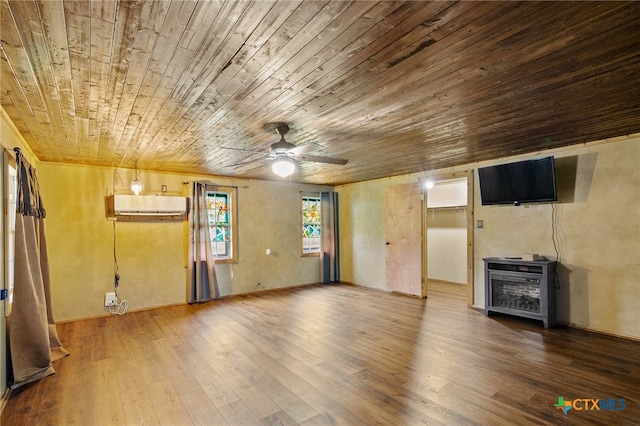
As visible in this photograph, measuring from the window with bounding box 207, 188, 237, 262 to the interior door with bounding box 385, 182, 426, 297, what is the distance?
3.15 meters

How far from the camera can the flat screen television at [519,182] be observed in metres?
4.14

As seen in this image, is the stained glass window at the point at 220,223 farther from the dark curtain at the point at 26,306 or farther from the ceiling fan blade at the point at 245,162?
the dark curtain at the point at 26,306

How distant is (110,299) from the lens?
16.6ft

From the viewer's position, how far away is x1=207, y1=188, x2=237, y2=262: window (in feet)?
20.3

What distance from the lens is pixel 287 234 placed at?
7031mm

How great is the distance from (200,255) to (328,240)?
2.93 meters

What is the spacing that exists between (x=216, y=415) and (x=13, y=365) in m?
2.00

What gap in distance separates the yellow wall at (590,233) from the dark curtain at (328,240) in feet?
10.8

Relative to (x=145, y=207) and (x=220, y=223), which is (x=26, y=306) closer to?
(x=145, y=207)

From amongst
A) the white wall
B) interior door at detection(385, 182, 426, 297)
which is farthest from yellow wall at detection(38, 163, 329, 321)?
the white wall

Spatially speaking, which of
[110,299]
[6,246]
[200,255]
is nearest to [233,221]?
[200,255]

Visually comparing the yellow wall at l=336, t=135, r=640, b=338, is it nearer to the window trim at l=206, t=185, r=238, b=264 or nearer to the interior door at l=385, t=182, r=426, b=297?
the interior door at l=385, t=182, r=426, b=297

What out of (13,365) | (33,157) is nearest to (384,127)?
(13,365)

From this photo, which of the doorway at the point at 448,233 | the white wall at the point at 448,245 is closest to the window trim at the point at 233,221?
the doorway at the point at 448,233
